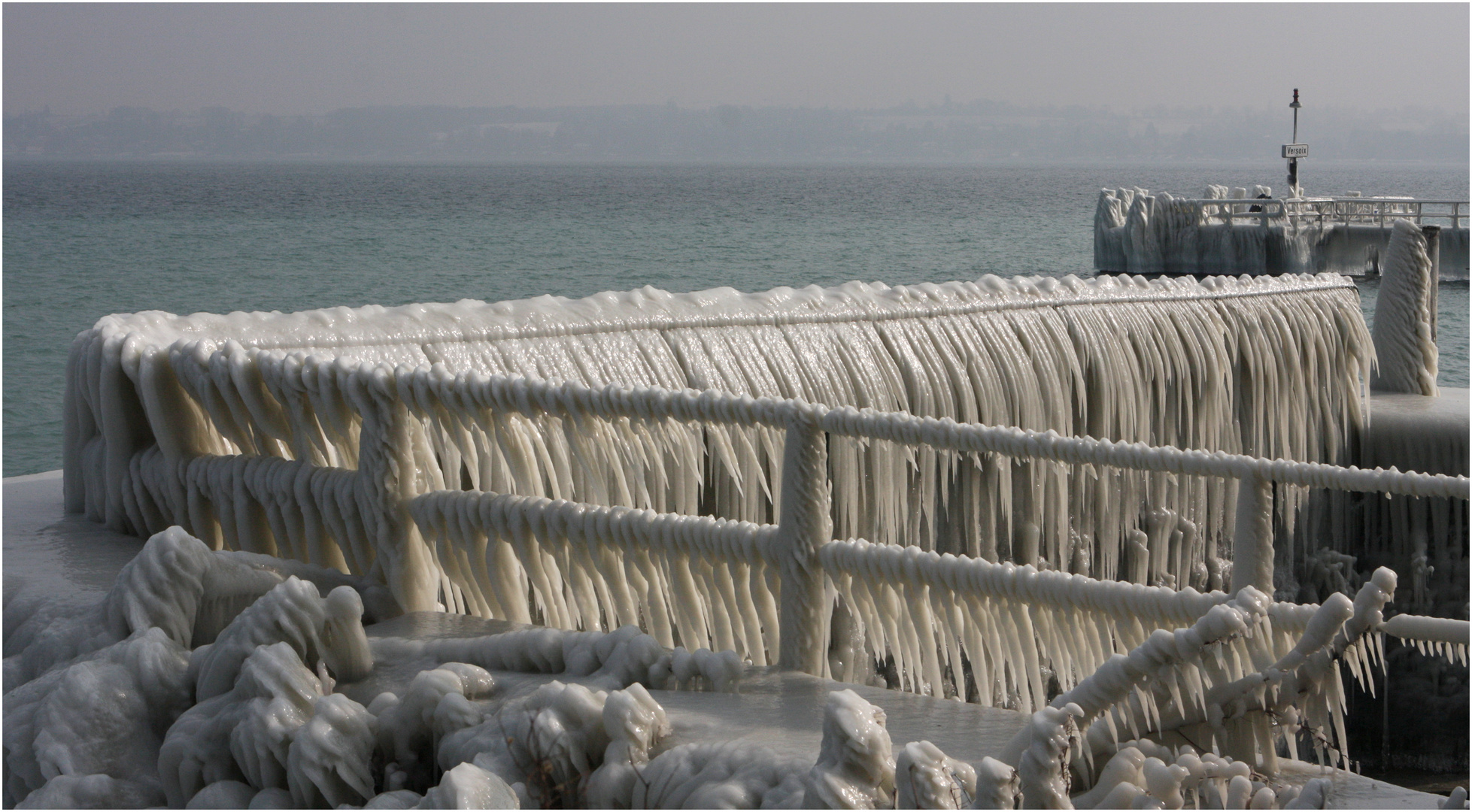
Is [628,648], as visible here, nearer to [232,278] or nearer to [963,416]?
[963,416]

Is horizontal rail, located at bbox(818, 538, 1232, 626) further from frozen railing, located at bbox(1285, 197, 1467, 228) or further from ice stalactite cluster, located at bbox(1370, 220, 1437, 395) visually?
frozen railing, located at bbox(1285, 197, 1467, 228)

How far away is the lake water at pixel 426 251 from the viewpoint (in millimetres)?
36531

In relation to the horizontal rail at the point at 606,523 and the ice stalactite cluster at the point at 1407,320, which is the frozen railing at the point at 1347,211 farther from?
the horizontal rail at the point at 606,523

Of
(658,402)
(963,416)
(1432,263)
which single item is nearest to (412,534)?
(658,402)

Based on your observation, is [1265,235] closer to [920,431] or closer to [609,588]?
[609,588]

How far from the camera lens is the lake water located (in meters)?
36.5

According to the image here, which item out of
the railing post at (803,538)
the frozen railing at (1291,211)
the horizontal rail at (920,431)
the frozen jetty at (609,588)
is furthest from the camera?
the frozen railing at (1291,211)

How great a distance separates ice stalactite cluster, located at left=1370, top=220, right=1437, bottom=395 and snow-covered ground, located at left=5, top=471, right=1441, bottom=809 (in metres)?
7.52

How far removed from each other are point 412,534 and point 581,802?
1.46m

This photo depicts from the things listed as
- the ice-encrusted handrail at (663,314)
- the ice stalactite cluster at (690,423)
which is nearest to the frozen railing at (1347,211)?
the ice stalactite cluster at (690,423)

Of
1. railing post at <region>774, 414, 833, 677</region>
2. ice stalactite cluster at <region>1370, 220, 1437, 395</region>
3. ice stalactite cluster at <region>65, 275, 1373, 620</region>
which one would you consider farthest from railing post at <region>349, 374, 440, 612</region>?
ice stalactite cluster at <region>1370, 220, 1437, 395</region>

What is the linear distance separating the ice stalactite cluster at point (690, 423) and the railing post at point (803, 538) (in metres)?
0.17

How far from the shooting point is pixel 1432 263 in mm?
9984

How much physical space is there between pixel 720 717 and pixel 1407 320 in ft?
26.8
